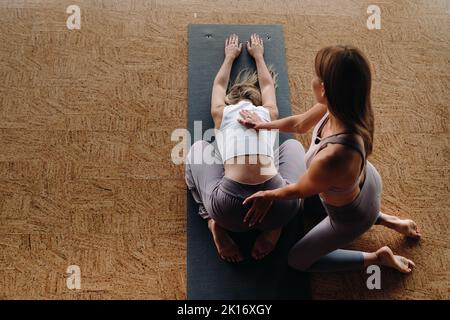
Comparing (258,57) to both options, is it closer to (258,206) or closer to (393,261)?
(258,206)

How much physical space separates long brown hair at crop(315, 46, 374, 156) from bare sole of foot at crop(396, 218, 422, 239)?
684mm

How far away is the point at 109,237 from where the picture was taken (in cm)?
161

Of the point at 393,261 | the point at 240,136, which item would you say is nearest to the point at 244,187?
the point at 240,136

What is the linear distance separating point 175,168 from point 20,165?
0.63 metres

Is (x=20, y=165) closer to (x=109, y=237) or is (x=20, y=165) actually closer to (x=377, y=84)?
(x=109, y=237)

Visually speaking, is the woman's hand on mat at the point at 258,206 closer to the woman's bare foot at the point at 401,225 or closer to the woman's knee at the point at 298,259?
the woman's knee at the point at 298,259

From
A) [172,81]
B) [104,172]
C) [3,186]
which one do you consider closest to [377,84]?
[172,81]

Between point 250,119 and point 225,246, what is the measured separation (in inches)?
18.5

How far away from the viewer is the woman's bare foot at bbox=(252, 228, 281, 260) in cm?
154

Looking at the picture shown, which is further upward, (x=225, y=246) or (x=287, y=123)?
(x=287, y=123)

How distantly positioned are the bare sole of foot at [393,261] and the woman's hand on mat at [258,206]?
18.8 inches

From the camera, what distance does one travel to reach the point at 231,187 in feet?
4.63

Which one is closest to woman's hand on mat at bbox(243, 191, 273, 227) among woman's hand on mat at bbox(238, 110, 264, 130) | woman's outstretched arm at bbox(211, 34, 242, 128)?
woman's hand on mat at bbox(238, 110, 264, 130)

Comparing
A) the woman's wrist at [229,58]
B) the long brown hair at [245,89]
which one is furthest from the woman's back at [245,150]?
the woman's wrist at [229,58]
